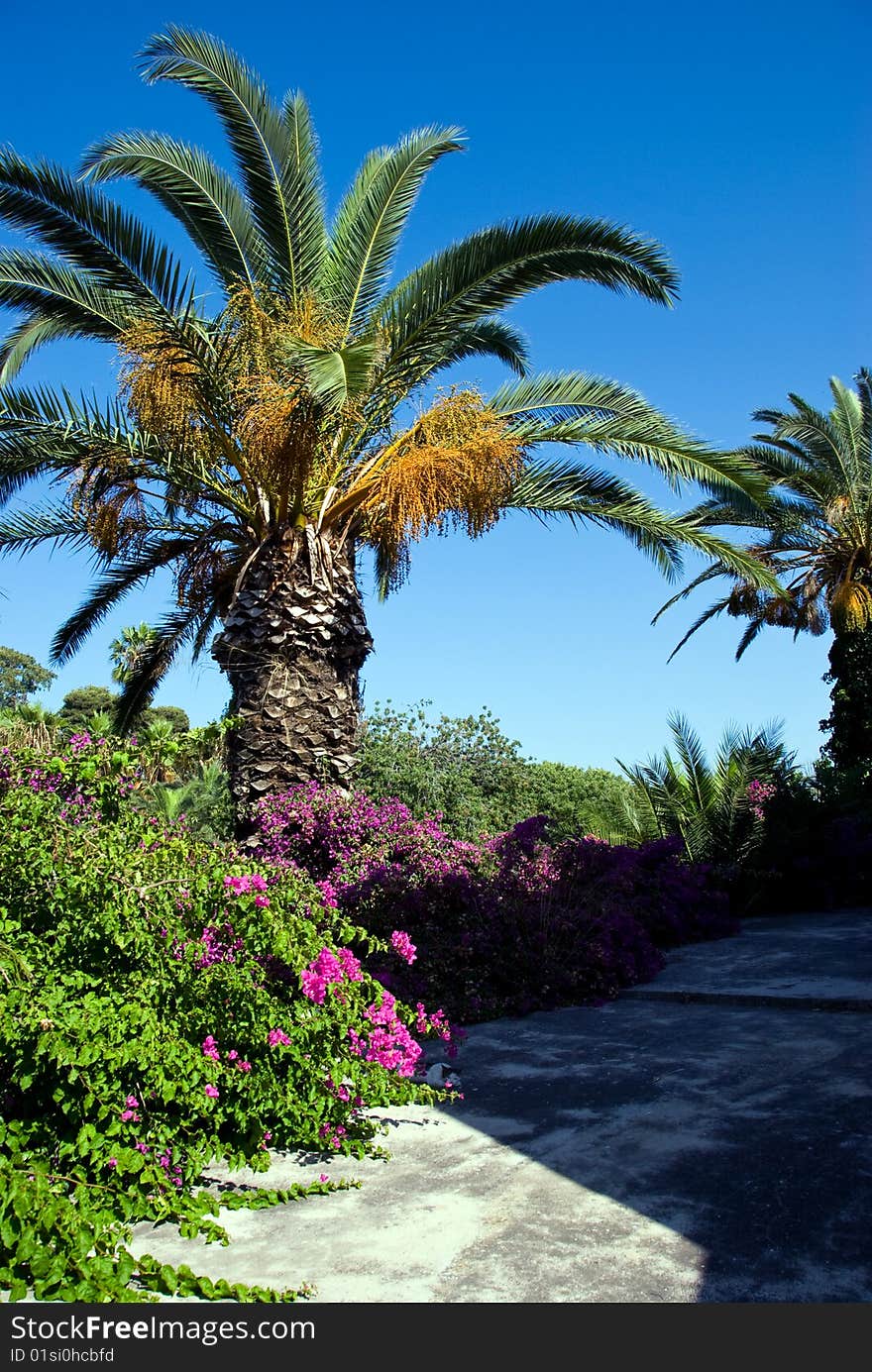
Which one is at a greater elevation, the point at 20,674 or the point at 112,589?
the point at 20,674

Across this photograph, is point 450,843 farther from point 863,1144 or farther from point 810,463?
point 810,463

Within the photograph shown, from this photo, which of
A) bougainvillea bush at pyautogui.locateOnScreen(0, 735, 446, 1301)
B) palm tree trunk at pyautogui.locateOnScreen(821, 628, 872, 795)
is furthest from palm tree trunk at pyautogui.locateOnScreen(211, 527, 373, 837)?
palm tree trunk at pyautogui.locateOnScreen(821, 628, 872, 795)

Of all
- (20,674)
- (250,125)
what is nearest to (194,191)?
(250,125)

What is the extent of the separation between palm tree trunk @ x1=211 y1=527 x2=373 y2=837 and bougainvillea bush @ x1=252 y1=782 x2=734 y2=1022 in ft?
1.12

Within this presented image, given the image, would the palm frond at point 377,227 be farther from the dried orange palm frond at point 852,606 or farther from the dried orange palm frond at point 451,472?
the dried orange palm frond at point 852,606

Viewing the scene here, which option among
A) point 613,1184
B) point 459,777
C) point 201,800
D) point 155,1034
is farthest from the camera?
point 201,800

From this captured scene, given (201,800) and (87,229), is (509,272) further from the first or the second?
(201,800)

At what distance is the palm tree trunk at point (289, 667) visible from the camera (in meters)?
9.87

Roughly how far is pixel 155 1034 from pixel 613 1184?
1.89 m

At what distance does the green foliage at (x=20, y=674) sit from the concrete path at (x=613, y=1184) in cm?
4667

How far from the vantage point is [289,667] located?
9953mm

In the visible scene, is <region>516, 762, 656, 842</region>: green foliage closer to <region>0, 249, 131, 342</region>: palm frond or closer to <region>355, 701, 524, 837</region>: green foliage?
<region>355, 701, 524, 837</region>: green foliage

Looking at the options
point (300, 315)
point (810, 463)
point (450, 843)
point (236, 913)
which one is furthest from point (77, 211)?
point (810, 463)

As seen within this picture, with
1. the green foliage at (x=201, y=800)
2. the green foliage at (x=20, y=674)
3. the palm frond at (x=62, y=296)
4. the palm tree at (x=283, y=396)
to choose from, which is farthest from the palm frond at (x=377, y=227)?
the green foliage at (x=20, y=674)
